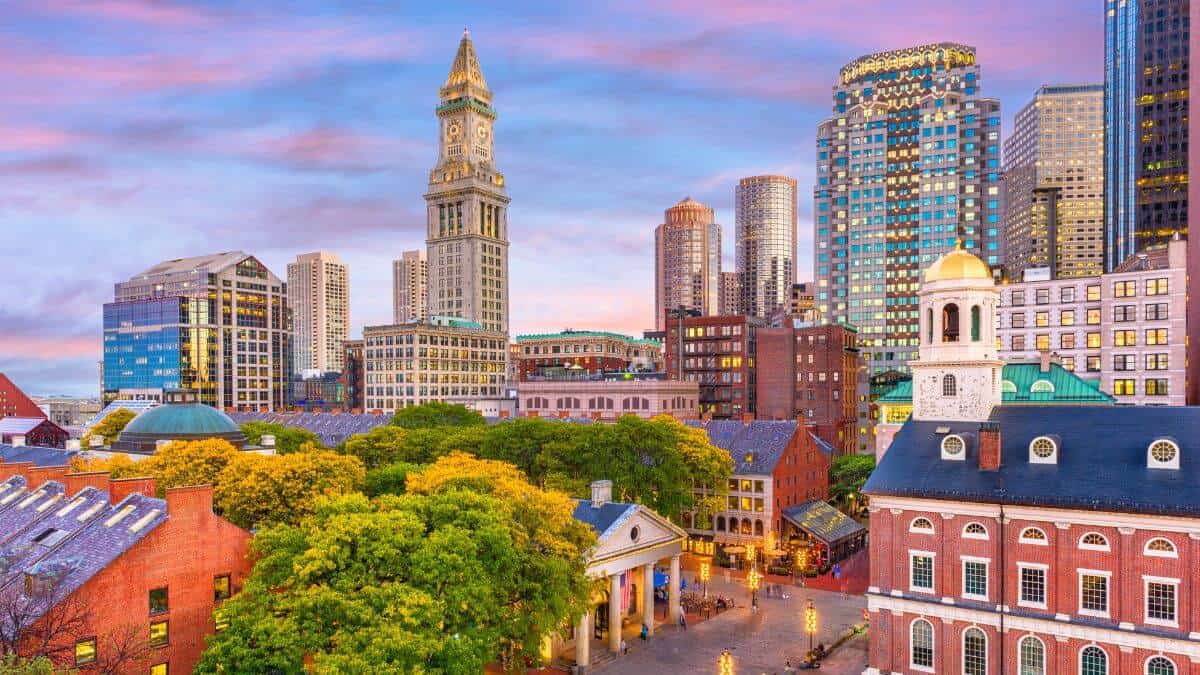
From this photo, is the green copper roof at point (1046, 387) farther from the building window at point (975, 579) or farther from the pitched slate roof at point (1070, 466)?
the building window at point (975, 579)

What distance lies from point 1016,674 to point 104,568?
51.2 m

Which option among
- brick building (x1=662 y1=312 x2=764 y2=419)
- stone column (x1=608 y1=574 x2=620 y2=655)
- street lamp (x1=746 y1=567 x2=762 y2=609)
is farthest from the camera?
brick building (x1=662 y1=312 x2=764 y2=419)

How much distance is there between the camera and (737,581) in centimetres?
8788

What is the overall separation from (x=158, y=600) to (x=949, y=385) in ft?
170

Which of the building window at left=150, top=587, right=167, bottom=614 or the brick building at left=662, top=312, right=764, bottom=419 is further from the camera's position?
the brick building at left=662, top=312, right=764, bottom=419

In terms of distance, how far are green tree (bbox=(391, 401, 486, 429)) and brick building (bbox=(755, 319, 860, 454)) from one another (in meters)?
64.5

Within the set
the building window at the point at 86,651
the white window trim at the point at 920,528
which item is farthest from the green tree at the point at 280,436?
the white window trim at the point at 920,528

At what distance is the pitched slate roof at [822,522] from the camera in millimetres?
95688

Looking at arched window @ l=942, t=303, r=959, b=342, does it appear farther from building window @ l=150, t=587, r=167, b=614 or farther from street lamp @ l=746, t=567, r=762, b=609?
building window @ l=150, t=587, r=167, b=614

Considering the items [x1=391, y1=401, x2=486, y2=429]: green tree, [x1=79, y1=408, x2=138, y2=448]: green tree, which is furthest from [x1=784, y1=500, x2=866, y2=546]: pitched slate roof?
[x1=79, y1=408, x2=138, y2=448]: green tree

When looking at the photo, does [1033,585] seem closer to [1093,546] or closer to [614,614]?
[1093,546]

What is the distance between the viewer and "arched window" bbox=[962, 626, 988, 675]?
5109 cm

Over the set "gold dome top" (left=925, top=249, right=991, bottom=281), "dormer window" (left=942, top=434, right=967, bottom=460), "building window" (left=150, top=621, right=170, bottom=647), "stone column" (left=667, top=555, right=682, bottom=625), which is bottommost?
"stone column" (left=667, top=555, right=682, bottom=625)

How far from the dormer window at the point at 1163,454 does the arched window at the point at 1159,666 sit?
10567 millimetres
